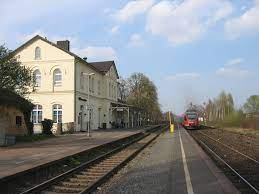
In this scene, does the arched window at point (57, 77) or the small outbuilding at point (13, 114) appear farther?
the arched window at point (57, 77)

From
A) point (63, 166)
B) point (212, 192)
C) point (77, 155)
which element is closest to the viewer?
point (212, 192)

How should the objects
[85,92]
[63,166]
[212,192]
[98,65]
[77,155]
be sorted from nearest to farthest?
[212,192]
[63,166]
[77,155]
[85,92]
[98,65]

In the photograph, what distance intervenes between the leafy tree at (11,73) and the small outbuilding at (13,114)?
0.62m

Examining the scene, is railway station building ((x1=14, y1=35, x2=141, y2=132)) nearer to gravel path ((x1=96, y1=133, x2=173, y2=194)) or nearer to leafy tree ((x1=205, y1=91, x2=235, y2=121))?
gravel path ((x1=96, y1=133, x2=173, y2=194))

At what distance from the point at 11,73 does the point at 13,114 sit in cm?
693

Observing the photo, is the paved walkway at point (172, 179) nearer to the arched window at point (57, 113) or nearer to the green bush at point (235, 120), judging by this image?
the arched window at point (57, 113)

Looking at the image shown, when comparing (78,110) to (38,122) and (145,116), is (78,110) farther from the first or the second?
(145,116)

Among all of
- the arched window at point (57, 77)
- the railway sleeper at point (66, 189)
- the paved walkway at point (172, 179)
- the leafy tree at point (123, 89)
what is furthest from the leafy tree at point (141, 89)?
the railway sleeper at point (66, 189)

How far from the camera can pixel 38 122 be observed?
49.5 metres

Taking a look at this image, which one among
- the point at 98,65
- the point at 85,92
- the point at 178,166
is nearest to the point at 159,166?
the point at 178,166

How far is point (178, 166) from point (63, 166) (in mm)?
4527

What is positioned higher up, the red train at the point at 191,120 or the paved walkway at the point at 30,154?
the red train at the point at 191,120

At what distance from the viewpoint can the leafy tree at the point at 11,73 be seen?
88.9 feet

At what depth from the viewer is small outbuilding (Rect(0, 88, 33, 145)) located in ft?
92.3
